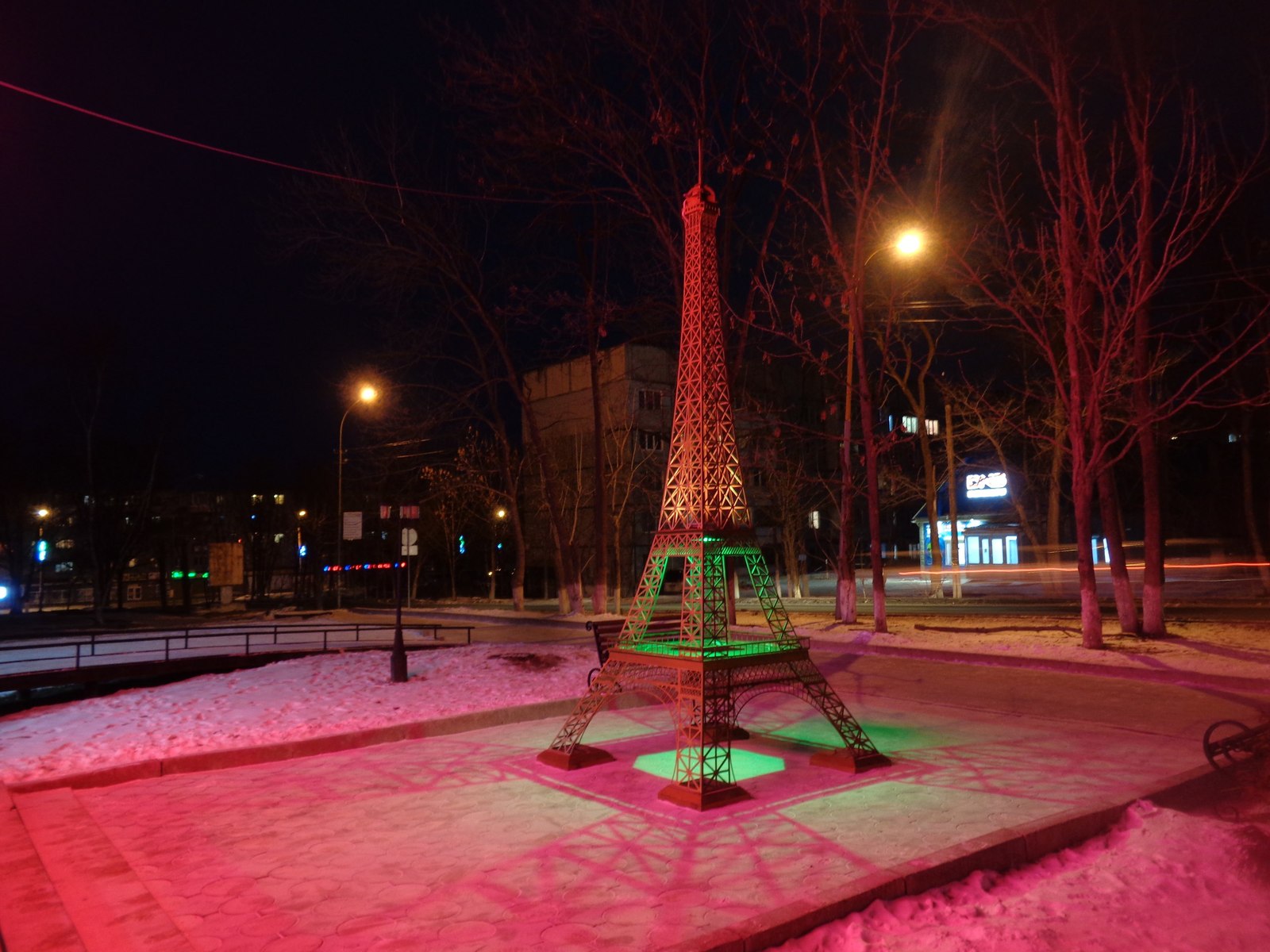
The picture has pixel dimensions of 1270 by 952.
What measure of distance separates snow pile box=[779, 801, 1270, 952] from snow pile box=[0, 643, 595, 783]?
23.7ft

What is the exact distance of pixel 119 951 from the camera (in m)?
4.77

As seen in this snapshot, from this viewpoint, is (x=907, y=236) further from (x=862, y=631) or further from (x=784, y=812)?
(x=784, y=812)

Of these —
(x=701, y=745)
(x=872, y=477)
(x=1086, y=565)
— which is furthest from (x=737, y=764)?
(x=872, y=477)

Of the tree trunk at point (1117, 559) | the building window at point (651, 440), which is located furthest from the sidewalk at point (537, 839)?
the building window at point (651, 440)

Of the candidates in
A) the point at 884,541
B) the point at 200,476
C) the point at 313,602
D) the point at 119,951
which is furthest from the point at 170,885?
the point at 884,541

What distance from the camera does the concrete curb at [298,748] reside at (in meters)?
8.56

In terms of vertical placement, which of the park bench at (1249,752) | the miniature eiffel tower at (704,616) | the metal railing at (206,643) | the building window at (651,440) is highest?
the building window at (651,440)

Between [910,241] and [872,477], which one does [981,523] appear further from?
[910,241]

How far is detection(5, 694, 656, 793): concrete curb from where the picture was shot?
337 inches

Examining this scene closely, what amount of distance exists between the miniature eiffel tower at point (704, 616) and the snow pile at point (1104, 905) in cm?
259

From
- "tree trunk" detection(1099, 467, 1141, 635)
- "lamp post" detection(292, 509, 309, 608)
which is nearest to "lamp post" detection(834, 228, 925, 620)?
"tree trunk" detection(1099, 467, 1141, 635)

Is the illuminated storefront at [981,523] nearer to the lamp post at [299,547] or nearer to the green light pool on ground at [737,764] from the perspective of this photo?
the lamp post at [299,547]

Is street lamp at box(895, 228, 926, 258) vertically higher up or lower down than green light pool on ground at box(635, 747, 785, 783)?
higher up

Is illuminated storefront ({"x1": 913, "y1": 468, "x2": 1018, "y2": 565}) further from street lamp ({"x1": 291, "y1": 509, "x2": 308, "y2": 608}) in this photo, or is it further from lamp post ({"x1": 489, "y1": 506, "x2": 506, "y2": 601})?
street lamp ({"x1": 291, "y1": 509, "x2": 308, "y2": 608})
